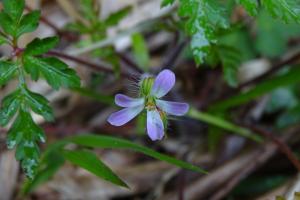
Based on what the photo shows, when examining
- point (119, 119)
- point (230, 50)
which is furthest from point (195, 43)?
point (230, 50)

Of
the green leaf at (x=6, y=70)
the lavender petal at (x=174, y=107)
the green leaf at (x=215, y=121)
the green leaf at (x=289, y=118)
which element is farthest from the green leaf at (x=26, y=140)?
the green leaf at (x=289, y=118)

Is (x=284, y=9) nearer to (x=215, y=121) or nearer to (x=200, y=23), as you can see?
(x=200, y=23)

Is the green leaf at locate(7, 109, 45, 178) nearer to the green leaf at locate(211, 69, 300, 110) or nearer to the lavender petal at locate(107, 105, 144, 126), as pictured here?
the lavender petal at locate(107, 105, 144, 126)

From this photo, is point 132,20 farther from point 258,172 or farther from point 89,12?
point 258,172

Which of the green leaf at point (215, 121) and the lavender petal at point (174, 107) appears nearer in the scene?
the lavender petal at point (174, 107)

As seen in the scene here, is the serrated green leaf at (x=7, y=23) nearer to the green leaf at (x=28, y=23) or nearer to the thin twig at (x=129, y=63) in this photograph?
the green leaf at (x=28, y=23)

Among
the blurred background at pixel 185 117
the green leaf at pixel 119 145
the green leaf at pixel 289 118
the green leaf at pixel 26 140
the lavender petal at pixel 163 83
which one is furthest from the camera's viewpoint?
the green leaf at pixel 289 118
